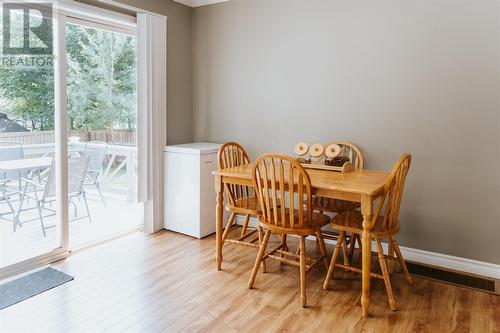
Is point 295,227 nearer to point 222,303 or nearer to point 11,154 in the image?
point 222,303

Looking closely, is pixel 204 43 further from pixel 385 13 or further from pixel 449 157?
pixel 449 157

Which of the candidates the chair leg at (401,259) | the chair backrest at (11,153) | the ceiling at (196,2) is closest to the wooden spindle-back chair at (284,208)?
the chair leg at (401,259)

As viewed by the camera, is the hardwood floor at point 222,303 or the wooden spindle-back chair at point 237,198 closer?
the hardwood floor at point 222,303

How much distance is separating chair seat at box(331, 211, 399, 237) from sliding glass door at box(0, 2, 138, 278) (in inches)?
86.3

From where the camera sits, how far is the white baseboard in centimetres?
297

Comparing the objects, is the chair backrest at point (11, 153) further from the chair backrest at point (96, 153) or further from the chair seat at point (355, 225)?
the chair seat at point (355, 225)

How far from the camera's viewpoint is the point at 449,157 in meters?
3.04

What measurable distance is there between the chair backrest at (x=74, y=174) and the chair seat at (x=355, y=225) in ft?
7.35

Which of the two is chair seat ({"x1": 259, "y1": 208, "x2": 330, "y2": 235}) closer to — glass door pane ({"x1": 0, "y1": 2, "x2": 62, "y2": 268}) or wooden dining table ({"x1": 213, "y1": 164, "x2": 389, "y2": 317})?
wooden dining table ({"x1": 213, "y1": 164, "x2": 389, "y2": 317})

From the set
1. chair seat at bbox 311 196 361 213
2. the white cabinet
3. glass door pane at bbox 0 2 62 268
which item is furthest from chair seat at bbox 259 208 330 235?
glass door pane at bbox 0 2 62 268

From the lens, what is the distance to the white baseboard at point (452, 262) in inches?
117

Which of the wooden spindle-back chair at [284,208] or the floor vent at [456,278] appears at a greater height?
the wooden spindle-back chair at [284,208]

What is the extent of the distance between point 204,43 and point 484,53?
269cm

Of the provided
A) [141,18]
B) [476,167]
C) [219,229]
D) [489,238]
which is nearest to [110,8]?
[141,18]
